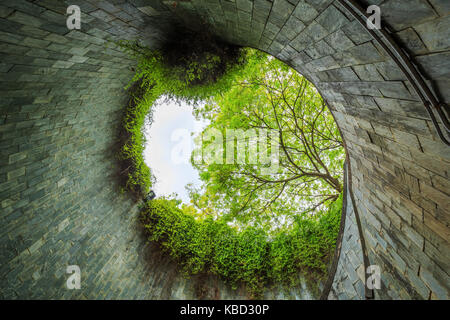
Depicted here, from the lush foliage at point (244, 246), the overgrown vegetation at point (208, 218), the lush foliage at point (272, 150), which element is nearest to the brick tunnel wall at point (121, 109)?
the overgrown vegetation at point (208, 218)

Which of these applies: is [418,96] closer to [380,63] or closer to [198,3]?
[380,63]

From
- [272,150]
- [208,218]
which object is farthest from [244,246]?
[272,150]

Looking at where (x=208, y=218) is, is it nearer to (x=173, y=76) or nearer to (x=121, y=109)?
(x=121, y=109)

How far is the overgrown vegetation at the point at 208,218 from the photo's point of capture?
143 inches

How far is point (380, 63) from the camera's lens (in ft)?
5.12

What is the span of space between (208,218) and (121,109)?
4.21m

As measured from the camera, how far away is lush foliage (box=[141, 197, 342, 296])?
5.34 meters

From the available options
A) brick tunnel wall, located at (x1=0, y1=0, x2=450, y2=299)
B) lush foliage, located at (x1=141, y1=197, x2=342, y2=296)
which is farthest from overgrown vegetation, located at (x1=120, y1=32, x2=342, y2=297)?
brick tunnel wall, located at (x1=0, y1=0, x2=450, y2=299)

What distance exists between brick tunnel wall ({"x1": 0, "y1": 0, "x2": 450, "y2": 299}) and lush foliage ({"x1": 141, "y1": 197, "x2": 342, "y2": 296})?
1.64 m

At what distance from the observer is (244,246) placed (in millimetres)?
6062

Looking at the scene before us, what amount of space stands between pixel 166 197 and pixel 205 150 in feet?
7.38

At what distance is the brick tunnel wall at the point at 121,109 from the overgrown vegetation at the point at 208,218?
37 cm

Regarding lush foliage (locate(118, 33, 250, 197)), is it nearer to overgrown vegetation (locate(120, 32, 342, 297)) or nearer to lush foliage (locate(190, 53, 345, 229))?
overgrown vegetation (locate(120, 32, 342, 297))

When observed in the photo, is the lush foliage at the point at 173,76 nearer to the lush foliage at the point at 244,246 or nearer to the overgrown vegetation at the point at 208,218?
the overgrown vegetation at the point at 208,218
